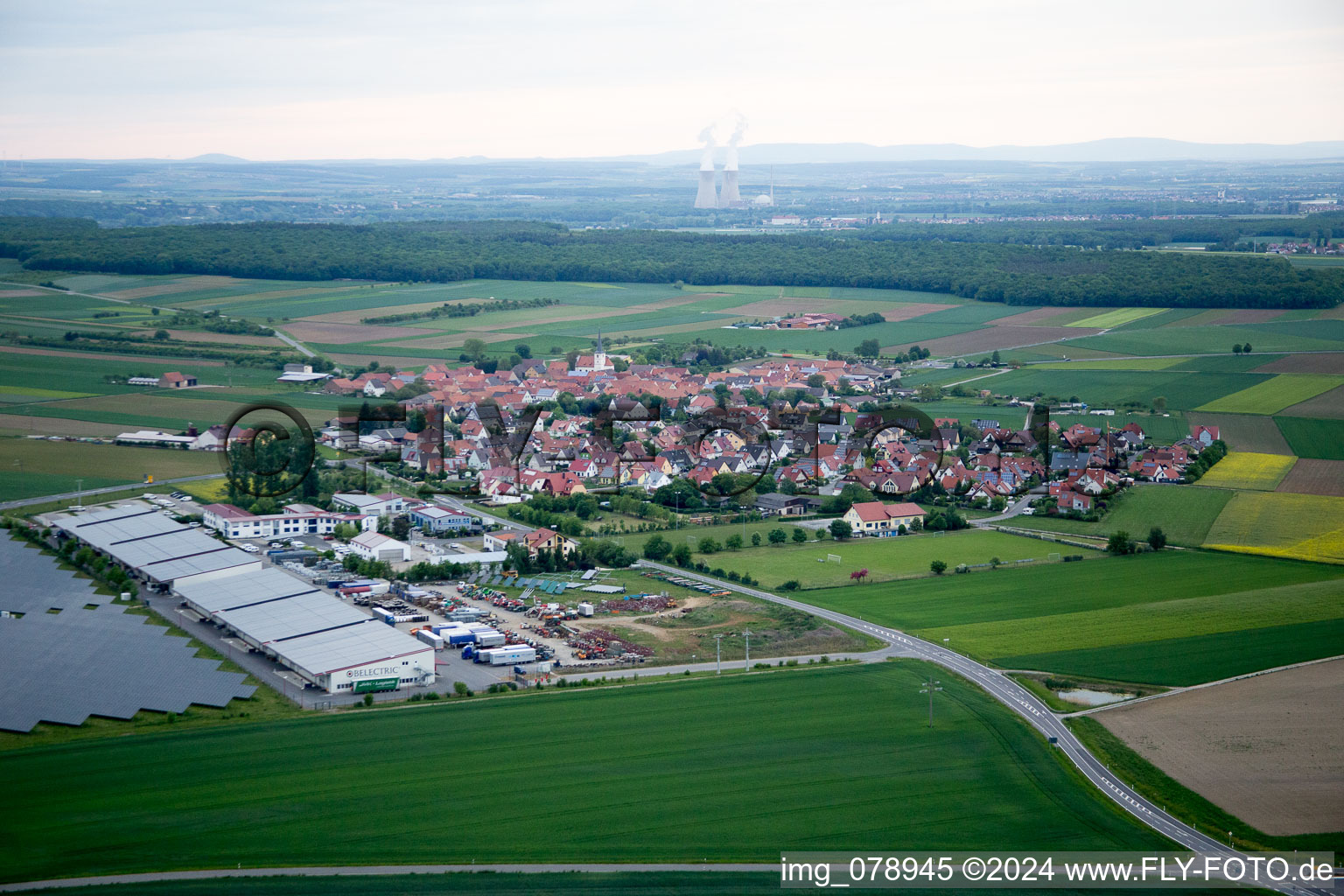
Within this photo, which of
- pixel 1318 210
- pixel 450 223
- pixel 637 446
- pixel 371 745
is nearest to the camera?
pixel 371 745

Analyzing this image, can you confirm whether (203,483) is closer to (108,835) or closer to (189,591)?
(189,591)

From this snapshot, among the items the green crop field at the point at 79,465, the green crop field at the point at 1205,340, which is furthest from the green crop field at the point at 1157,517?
the green crop field at the point at 79,465

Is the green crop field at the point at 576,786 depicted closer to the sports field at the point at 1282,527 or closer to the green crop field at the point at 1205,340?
the sports field at the point at 1282,527

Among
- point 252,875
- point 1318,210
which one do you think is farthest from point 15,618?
point 1318,210

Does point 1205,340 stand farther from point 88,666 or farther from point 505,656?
point 88,666

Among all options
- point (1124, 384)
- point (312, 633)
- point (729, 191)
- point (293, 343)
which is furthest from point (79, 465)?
point (729, 191)

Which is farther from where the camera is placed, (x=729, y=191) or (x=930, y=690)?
(x=729, y=191)

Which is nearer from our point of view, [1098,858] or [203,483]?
[1098,858]
